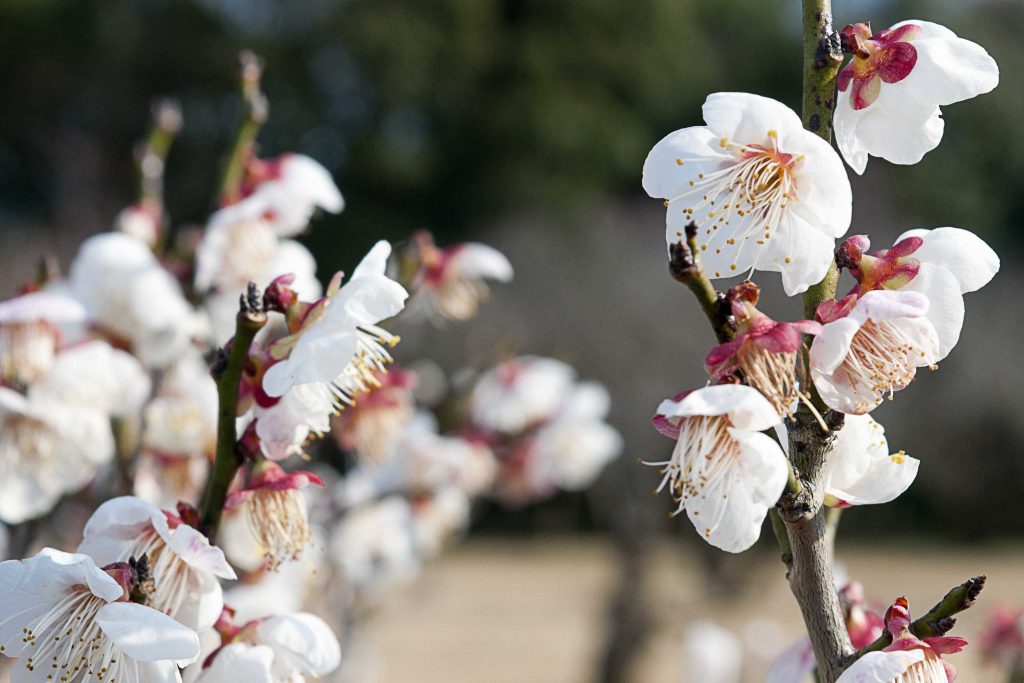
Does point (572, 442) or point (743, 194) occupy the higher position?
point (572, 442)

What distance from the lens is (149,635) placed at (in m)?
0.60

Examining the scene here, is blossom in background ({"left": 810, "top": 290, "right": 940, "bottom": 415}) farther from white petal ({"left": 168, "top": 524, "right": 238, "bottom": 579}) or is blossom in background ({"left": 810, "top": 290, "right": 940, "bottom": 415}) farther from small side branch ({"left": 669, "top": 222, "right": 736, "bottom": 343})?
white petal ({"left": 168, "top": 524, "right": 238, "bottom": 579})

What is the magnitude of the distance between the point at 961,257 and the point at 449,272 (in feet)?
2.73

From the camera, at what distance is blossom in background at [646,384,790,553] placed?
Result: 0.57 m

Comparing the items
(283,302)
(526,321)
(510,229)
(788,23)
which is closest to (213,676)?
(283,302)

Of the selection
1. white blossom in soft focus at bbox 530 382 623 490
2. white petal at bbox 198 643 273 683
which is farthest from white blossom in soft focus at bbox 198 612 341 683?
white blossom in soft focus at bbox 530 382 623 490

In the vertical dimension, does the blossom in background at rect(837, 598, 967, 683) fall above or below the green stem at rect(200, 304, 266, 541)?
below

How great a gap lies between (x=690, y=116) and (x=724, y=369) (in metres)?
15.4

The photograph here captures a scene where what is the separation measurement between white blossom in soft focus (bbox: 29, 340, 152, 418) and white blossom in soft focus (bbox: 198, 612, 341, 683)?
18.2 inches

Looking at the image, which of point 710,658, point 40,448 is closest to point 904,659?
point 40,448

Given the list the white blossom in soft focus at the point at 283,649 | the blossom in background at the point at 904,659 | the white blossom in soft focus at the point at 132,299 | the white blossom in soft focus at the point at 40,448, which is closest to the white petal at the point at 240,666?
the white blossom in soft focus at the point at 283,649

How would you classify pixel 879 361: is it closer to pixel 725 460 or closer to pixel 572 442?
pixel 725 460

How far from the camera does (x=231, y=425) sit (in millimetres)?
738

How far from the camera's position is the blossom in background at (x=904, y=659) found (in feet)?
1.90
